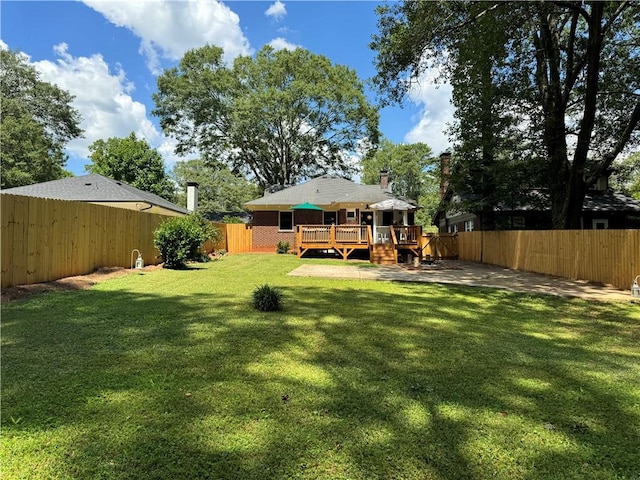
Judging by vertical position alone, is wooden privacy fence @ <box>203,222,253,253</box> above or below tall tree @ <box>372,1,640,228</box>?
below

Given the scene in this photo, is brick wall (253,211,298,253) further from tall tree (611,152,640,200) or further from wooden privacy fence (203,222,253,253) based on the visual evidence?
tall tree (611,152,640,200)

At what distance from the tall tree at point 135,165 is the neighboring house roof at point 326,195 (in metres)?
20.9

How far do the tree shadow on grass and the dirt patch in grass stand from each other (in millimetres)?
973

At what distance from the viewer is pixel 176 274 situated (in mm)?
10344

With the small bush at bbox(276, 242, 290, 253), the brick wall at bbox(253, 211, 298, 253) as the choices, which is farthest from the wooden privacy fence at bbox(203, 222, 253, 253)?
the small bush at bbox(276, 242, 290, 253)

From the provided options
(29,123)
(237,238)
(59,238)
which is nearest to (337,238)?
(237,238)

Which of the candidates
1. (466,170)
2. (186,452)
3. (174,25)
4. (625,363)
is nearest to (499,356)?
(625,363)

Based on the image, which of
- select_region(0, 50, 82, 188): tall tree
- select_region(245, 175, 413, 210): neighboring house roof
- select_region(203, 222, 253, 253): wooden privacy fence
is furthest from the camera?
select_region(0, 50, 82, 188): tall tree

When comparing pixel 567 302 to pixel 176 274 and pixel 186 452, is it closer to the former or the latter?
pixel 186 452

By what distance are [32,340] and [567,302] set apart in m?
9.17

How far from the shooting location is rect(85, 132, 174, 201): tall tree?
38.0m

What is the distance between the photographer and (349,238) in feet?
59.5

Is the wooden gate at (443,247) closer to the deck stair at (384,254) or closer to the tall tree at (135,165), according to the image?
the deck stair at (384,254)

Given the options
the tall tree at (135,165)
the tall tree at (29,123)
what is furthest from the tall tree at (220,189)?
the tall tree at (29,123)
